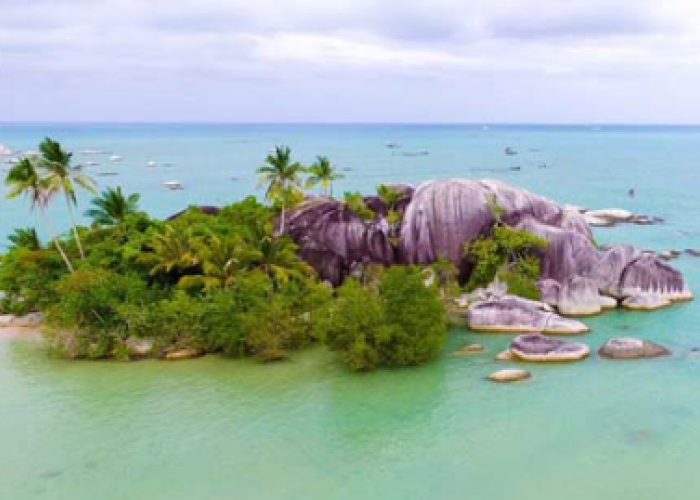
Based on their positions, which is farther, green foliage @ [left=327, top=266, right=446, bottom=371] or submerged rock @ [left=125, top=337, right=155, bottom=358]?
submerged rock @ [left=125, top=337, right=155, bottom=358]

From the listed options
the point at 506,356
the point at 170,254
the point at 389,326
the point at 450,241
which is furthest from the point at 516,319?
the point at 170,254

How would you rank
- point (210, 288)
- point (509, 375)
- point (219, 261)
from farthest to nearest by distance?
point (219, 261), point (210, 288), point (509, 375)

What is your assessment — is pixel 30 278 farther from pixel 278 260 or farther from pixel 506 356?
pixel 506 356

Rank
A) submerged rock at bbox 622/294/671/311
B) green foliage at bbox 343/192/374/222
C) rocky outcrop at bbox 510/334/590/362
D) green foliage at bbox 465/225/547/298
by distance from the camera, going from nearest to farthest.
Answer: rocky outcrop at bbox 510/334/590/362 < submerged rock at bbox 622/294/671/311 < green foliage at bbox 465/225/547/298 < green foliage at bbox 343/192/374/222

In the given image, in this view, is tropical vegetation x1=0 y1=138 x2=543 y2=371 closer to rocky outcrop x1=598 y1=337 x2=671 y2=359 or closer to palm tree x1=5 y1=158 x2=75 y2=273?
palm tree x1=5 y1=158 x2=75 y2=273

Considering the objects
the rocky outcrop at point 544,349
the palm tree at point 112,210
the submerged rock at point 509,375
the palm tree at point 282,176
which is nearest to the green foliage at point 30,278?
the palm tree at point 112,210

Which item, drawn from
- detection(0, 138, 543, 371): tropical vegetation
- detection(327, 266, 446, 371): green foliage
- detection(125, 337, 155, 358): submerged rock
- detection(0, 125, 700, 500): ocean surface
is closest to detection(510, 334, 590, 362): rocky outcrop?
detection(0, 125, 700, 500): ocean surface

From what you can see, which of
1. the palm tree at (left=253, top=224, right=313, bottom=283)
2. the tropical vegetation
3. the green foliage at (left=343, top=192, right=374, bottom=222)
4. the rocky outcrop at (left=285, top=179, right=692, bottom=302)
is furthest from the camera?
the green foliage at (left=343, top=192, right=374, bottom=222)
